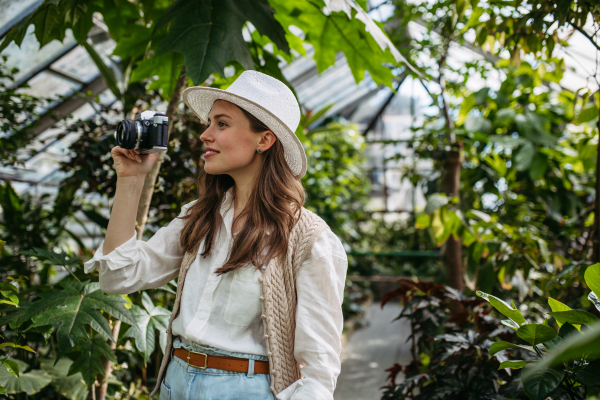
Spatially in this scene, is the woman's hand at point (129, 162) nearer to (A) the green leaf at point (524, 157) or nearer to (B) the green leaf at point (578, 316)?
(B) the green leaf at point (578, 316)

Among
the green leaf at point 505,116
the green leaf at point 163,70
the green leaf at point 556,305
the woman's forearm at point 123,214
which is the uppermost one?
the green leaf at point 505,116

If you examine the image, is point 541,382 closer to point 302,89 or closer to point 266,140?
point 266,140

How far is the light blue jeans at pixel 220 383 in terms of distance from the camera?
989mm

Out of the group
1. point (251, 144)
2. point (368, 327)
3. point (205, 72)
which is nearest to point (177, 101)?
point (205, 72)

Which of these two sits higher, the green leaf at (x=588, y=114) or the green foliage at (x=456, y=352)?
the green leaf at (x=588, y=114)

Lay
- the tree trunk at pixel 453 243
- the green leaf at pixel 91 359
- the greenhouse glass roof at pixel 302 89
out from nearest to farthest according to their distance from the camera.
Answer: the green leaf at pixel 91 359
the tree trunk at pixel 453 243
the greenhouse glass roof at pixel 302 89

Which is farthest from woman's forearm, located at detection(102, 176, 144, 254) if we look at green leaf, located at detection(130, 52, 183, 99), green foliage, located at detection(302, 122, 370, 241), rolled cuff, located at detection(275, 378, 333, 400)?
green foliage, located at detection(302, 122, 370, 241)

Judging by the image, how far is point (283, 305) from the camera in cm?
103

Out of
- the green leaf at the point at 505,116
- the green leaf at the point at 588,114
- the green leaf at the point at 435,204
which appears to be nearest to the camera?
the green leaf at the point at 588,114

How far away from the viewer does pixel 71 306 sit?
4.32 feet

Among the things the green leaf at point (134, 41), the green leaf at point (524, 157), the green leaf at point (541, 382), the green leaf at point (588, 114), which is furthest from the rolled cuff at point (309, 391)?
Result: the green leaf at point (524, 157)

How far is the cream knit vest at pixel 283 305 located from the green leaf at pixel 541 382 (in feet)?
1.62

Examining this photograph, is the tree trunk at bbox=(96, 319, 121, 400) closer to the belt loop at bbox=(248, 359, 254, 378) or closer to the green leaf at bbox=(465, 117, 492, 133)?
the belt loop at bbox=(248, 359, 254, 378)

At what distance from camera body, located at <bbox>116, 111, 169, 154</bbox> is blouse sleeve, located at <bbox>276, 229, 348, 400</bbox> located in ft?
1.57
